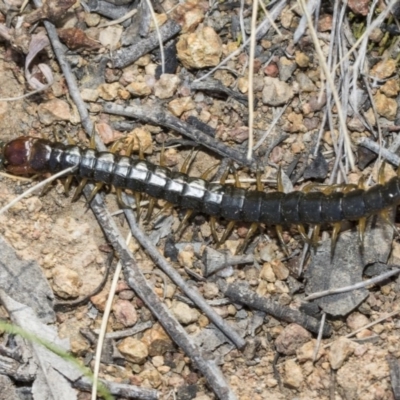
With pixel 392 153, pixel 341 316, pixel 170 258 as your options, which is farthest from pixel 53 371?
pixel 392 153

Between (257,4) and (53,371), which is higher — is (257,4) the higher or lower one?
the higher one

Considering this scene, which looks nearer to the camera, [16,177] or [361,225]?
[361,225]

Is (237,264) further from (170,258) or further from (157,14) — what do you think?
(157,14)

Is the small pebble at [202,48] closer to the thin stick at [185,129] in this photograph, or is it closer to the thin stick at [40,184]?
the thin stick at [185,129]

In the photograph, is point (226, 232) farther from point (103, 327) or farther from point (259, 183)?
point (103, 327)

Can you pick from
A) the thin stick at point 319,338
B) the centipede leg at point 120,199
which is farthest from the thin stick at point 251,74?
the thin stick at point 319,338

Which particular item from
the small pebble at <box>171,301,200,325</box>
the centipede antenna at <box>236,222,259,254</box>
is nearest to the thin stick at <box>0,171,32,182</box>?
the small pebble at <box>171,301,200,325</box>

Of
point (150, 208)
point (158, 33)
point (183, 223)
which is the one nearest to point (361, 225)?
point (183, 223)

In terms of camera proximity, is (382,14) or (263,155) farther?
(263,155)
